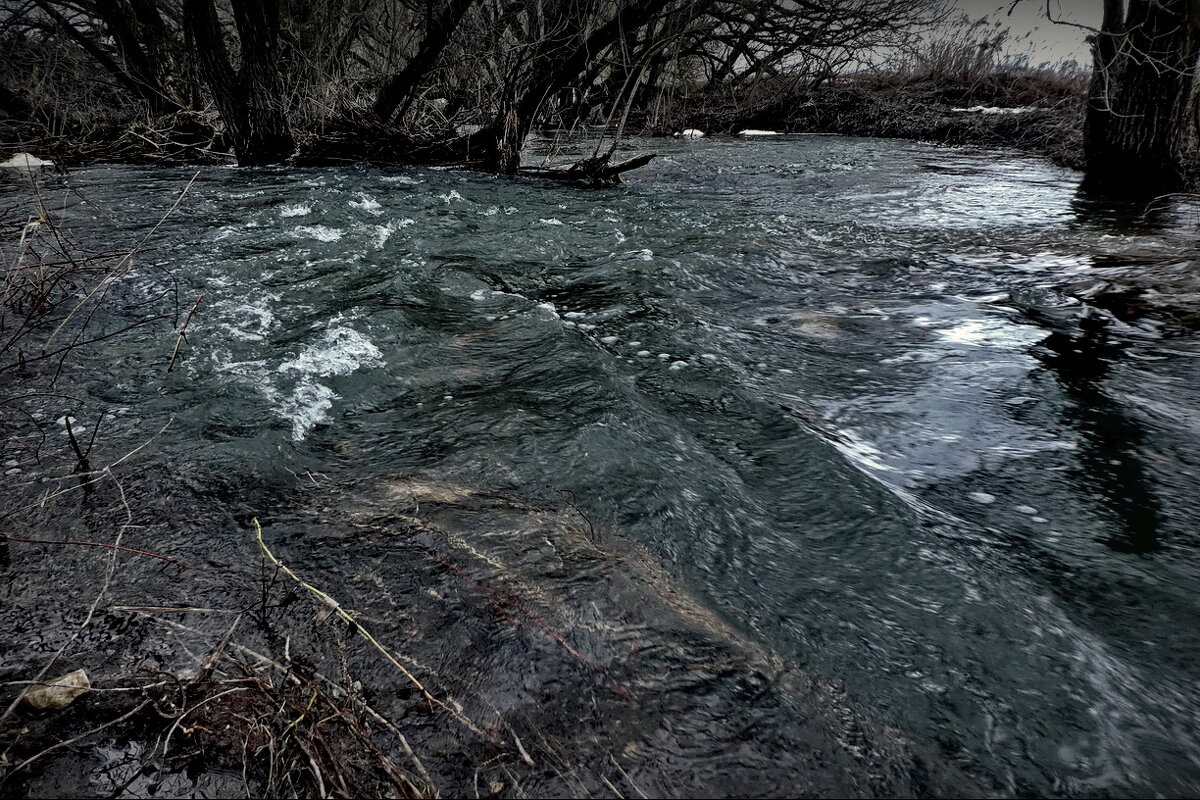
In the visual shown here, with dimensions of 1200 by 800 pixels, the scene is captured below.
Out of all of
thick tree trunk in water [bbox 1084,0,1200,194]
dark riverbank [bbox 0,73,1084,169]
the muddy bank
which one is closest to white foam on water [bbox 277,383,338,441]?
the muddy bank

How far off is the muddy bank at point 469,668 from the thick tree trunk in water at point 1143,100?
6.77 m

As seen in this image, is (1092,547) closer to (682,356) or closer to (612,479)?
(612,479)

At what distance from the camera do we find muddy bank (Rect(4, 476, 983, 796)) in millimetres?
1340

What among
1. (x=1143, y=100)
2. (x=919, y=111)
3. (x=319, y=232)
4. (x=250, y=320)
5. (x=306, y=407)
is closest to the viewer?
(x=306, y=407)

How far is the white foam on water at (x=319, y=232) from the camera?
5406 mm

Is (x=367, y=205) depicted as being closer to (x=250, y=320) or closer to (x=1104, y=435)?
(x=250, y=320)

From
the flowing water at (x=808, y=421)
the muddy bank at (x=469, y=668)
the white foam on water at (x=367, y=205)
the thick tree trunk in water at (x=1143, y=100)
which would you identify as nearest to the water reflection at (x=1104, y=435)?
the flowing water at (x=808, y=421)

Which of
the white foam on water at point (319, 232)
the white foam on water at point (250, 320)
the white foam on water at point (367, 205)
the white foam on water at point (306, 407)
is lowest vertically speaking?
the white foam on water at point (306, 407)

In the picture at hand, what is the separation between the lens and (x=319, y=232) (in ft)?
18.2

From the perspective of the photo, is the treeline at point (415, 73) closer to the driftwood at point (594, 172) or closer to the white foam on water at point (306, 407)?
the driftwood at point (594, 172)

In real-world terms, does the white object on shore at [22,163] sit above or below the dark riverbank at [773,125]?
below

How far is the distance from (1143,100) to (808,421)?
6.34 m

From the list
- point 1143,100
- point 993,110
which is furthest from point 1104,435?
point 993,110

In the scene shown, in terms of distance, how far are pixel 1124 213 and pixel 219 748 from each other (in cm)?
764
